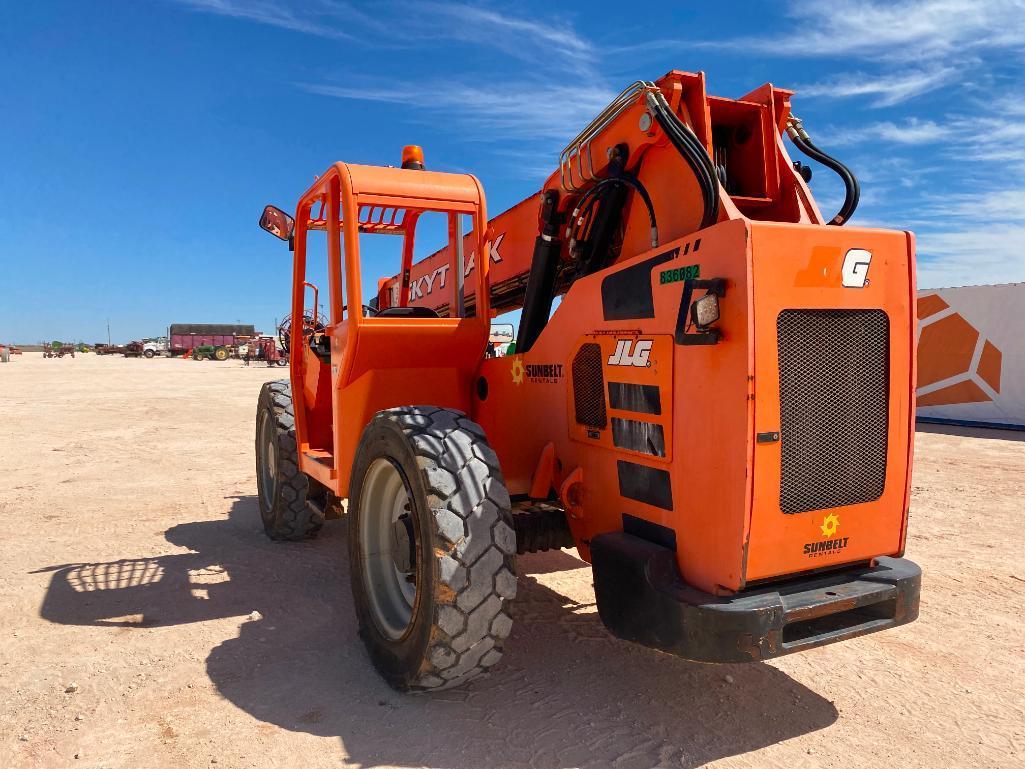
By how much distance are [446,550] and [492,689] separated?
0.89 m

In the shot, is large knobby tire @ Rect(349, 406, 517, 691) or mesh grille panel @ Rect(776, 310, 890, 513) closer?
mesh grille panel @ Rect(776, 310, 890, 513)

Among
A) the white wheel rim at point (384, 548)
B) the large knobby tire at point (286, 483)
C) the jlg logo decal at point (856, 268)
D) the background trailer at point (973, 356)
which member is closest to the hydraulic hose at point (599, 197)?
the jlg logo decal at point (856, 268)

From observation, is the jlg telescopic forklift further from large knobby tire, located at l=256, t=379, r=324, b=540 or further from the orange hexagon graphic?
the orange hexagon graphic

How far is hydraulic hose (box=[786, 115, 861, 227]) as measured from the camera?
3.33 metres

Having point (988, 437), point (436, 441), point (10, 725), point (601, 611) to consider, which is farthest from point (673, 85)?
point (988, 437)

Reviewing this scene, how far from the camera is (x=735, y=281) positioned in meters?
2.54

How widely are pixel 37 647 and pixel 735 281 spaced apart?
407 cm

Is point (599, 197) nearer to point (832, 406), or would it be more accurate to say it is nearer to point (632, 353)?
point (632, 353)

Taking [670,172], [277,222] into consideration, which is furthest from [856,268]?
[277,222]

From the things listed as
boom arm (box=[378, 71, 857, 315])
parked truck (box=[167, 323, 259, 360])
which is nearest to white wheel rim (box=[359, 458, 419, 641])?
boom arm (box=[378, 71, 857, 315])

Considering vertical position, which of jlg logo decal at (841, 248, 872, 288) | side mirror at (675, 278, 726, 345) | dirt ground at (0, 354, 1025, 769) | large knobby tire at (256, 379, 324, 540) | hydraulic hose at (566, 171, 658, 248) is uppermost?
hydraulic hose at (566, 171, 658, 248)

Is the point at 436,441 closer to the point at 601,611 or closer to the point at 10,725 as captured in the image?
the point at 601,611

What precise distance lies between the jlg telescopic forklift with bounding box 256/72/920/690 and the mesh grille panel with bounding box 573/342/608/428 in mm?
14

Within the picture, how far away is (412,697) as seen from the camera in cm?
332
